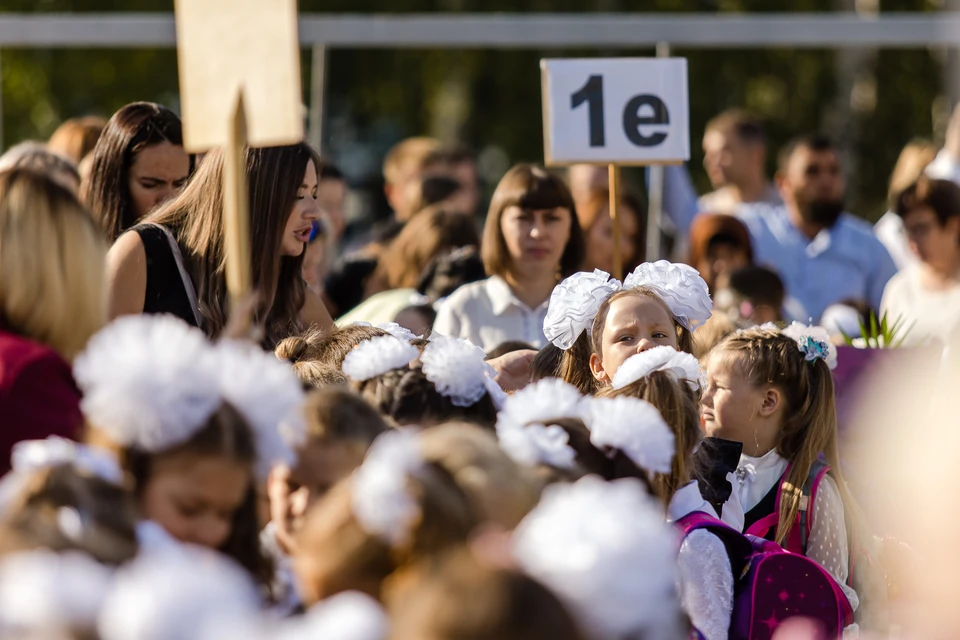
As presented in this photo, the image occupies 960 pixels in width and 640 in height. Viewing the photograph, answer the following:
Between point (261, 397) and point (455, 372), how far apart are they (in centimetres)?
76

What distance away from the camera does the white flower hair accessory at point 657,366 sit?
3273 millimetres

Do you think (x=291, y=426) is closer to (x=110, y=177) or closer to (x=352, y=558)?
(x=352, y=558)

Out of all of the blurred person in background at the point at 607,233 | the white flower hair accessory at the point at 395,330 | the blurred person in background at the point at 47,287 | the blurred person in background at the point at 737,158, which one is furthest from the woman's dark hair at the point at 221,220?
the blurred person in background at the point at 737,158

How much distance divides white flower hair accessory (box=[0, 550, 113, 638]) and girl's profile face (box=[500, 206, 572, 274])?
149 inches

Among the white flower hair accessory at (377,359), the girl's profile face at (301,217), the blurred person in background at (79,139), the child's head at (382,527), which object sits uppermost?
the blurred person in background at (79,139)

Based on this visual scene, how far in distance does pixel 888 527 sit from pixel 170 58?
12976mm

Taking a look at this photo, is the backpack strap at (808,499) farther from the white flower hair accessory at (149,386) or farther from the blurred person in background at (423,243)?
the blurred person in background at (423,243)

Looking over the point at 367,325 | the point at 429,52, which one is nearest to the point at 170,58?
the point at 429,52

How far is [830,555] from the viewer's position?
381 centimetres

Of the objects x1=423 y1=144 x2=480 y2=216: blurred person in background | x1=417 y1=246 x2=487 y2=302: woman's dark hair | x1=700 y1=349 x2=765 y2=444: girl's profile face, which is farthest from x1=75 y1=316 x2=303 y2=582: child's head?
x1=423 y1=144 x2=480 y2=216: blurred person in background

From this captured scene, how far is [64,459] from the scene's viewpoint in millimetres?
2119

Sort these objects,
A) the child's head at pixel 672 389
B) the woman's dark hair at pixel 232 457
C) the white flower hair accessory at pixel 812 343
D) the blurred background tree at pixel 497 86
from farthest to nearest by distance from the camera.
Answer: the blurred background tree at pixel 497 86 < the white flower hair accessory at pixel 812 343 < the child's head at pixel 672 389 < the woman's dark hair at pixel 232 457

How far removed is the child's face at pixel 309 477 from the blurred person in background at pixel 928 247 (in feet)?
13.4

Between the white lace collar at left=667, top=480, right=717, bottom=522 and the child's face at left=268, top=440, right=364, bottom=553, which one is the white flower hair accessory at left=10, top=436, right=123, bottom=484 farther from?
the white lace collar at left=667, top=480, right=717, bottom=522
